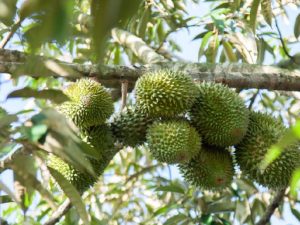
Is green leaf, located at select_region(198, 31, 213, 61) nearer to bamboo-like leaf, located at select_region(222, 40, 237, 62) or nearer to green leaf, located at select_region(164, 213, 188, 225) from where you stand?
bamboo-like leaf, located at select_region(222, 40, 237, 62)

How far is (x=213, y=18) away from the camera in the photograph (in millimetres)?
3121

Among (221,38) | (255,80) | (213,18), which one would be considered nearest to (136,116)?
(255,80)

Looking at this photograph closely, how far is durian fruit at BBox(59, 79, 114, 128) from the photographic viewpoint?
2121mm

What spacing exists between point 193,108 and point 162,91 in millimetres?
200

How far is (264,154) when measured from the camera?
2221 mm

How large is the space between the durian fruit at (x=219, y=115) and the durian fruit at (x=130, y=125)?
0.74ft

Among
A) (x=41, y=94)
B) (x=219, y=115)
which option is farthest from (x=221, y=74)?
(x=41, y=94)

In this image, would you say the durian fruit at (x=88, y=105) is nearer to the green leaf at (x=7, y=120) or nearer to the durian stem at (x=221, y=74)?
the durian stem at (x=221, y=74)

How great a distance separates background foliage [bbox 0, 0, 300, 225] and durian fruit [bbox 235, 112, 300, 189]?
0.25 metres

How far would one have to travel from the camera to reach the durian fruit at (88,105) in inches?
83.5

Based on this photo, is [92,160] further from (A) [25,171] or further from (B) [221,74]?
(A) [25,171]

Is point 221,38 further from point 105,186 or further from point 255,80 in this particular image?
point 105,186

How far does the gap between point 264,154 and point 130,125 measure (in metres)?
0.60

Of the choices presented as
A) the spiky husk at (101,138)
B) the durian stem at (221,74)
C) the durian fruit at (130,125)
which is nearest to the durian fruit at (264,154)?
the durian stem at (221,74)
